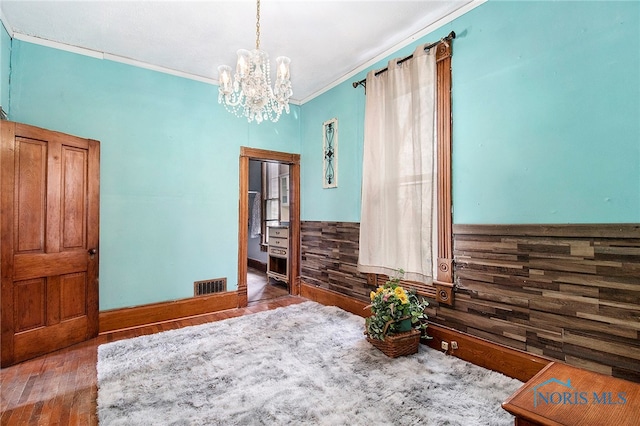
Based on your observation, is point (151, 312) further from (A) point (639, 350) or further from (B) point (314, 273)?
(A) point (639, 350)

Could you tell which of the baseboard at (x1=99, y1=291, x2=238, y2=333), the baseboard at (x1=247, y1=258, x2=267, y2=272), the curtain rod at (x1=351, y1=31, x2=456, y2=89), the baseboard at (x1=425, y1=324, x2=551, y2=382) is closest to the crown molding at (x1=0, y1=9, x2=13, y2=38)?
the baseboard at (x1=99, y1=291, x2=238, y2=333)

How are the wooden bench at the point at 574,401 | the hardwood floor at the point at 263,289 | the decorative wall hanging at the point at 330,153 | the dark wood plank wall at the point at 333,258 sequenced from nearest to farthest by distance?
the wooden bench at the point at 574,401, the dark wood plank wall at the point at 333,258, the decorative wall hanging at the point at 330,153, the hardwood floor at the point at 263,289

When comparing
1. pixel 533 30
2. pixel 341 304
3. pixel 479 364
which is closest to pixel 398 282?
pixel 479 364

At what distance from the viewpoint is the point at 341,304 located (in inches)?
155

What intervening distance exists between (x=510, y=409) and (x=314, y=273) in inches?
136

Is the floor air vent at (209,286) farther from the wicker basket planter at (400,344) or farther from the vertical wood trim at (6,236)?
the wicker basket planter at (400,344)

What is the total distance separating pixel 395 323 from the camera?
269 centimetres

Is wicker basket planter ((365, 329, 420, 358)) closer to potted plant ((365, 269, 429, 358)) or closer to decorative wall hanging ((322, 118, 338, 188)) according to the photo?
potted plant ((365, 269, 429, 358))

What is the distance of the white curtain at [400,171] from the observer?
9.25ft

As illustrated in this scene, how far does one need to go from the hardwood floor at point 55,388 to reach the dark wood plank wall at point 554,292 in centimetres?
288

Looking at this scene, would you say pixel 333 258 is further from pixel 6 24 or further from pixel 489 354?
pixel 6 24

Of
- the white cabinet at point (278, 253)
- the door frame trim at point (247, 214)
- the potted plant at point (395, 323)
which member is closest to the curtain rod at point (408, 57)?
the door frame trim at point (247, 214)

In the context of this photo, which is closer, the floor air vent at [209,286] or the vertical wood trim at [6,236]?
the vertical wood trim at [6,236]

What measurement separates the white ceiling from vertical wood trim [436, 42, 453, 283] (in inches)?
17.6
